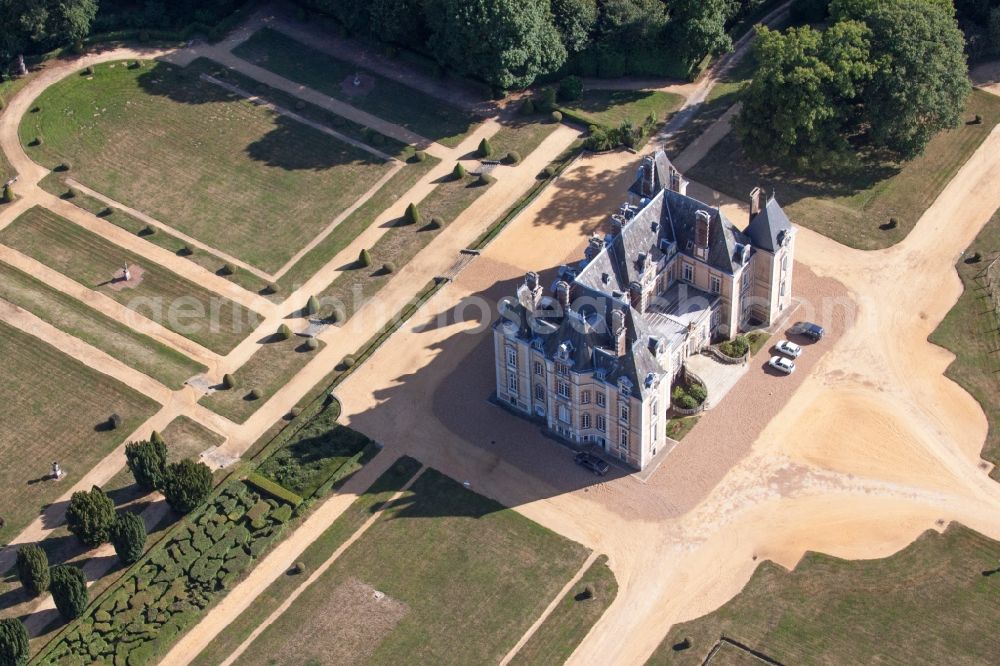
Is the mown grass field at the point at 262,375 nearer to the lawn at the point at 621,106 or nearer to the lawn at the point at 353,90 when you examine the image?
the lawn at the point at 353,90

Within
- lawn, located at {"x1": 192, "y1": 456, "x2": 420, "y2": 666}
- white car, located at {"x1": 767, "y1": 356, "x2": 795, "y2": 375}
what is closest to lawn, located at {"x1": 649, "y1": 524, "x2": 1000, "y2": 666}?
white car, located at {"x1": 767, "y1": 356, "x2": 795, "y2": 375}

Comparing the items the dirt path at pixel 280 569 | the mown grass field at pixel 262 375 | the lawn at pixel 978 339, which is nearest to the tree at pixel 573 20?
A: the lawn at pixel 978 339

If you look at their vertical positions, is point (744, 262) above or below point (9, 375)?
above

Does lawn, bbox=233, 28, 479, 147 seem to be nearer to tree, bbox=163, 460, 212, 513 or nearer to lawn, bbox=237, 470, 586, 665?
lawn, bbox=237, 470, 586, 665

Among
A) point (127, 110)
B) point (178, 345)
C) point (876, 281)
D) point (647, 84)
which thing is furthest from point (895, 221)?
point (127, 110)

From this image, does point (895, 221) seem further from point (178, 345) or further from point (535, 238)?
point (178, 345)

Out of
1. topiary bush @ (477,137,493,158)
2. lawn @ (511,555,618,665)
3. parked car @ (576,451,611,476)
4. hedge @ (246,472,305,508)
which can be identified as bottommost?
lawn @ (511,555,618,665)
